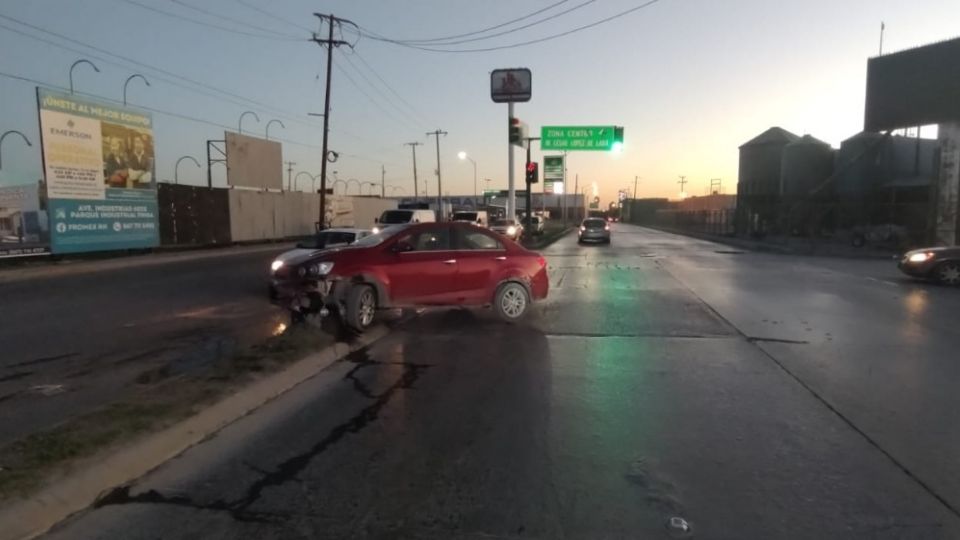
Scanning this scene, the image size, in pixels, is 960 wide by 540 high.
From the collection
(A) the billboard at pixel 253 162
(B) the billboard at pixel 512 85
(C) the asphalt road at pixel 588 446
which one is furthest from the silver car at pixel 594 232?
(C) the asphalt road at pixel 588 446

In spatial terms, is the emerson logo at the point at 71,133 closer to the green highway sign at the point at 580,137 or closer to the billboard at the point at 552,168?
the green highway sign at the point at 580,137

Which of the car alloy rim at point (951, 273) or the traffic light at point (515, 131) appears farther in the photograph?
the traffic light at point (515, 131)

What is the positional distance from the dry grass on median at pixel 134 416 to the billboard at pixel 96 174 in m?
19.3

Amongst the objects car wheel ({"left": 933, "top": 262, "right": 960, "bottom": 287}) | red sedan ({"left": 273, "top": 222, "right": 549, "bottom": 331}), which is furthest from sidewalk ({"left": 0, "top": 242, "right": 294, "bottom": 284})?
car wheel ({"left": 933, "top": 262, "right": 960, "bottom": 287})

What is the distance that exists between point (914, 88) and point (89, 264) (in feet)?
121

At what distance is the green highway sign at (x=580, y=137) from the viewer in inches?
1471

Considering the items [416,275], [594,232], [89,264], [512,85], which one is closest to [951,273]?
[416,275]

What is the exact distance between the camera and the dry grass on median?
4.32m

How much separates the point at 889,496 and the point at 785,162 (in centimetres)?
5321

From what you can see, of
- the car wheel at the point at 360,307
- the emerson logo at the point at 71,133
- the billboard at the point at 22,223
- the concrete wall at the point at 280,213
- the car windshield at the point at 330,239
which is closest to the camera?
the car wheel at the point at 360,307

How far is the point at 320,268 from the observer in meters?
9.90

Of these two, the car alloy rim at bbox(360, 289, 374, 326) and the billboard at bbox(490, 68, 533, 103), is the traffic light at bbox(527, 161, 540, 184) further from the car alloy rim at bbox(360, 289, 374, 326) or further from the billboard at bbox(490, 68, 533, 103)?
the car alloy rim at bbox(360, 289, 374, 326)

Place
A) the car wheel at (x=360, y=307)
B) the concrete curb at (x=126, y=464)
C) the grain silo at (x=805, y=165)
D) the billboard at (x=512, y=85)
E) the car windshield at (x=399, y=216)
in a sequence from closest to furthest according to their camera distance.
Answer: the concrete curb at (x=126, y=464), the car wheel at (x=360, y=307), the billboard at (x=512, y=85), the car windshield at (x=399, y=216), the grain silo at (x=805, y=165)

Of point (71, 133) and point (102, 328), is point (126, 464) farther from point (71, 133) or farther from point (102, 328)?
point (71, 133)
